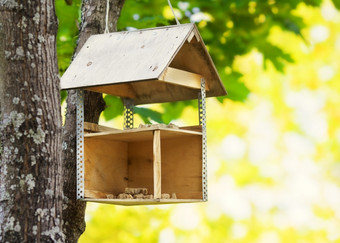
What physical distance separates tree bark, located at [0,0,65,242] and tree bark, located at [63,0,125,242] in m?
0.54

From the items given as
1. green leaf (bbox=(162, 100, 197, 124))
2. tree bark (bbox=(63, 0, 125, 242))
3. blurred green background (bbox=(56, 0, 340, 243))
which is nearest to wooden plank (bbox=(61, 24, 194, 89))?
tree bark (bbox=(63, 0, 125, 242))

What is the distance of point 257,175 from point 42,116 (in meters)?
4.97

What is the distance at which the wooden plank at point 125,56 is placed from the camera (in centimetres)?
206

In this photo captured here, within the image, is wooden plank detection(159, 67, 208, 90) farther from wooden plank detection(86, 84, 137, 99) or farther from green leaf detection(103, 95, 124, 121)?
green leaf detection(103, 95, 124, 121)

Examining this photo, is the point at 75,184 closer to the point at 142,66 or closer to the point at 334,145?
the point at 142,66

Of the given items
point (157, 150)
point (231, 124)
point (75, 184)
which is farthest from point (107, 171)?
point (231, 124)

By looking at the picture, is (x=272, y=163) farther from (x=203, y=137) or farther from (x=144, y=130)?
(x=144, y=130)

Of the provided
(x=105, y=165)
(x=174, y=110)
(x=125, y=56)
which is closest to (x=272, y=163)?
(x=174, y=110)

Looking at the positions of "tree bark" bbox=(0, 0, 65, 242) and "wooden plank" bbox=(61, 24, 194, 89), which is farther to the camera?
"wooden plank" bbox=(61, 24, 194, 89)

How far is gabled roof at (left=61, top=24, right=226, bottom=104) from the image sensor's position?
6.78 ft

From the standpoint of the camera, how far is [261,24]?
3855mm

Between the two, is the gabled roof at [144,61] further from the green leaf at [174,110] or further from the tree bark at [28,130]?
the green leaf at [174,110]

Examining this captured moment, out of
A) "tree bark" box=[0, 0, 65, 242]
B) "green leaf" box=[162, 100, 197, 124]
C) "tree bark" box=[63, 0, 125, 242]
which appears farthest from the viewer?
"green leaf" box=[162, 100, 197, 124]

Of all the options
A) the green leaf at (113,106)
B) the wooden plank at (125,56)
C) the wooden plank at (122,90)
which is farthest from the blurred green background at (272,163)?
the wooden plank at (125,56)
